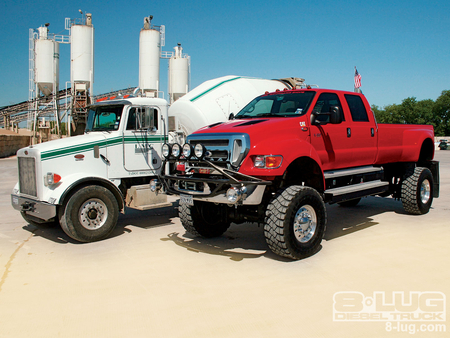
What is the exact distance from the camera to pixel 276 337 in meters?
3.57

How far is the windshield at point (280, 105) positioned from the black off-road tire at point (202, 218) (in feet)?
5.81

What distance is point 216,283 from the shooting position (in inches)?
194

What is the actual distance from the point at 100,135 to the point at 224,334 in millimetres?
5280

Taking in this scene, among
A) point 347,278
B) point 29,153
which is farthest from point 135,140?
point 347,278

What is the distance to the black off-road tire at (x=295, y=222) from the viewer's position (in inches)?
215

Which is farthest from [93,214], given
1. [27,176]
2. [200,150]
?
[200,150]

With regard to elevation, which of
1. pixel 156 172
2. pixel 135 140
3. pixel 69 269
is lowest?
pixel 69 269

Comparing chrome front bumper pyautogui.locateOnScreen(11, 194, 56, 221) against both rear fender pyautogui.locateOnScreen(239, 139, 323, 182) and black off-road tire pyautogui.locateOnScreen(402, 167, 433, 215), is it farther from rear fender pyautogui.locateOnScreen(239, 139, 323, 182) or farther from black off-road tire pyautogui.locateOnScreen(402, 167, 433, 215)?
black off-road tire pyautogui.locateOnScreen(402, 167, 433, 215)

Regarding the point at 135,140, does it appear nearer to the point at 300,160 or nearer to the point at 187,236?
the point at 187,236

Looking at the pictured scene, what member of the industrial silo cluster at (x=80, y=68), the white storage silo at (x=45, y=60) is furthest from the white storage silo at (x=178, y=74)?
the white storage silo at (x=45, y=60)

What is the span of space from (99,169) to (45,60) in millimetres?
36661

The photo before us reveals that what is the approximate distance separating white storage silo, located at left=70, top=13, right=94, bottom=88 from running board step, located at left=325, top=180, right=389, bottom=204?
108 feet

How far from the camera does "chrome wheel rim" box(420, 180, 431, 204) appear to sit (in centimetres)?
909

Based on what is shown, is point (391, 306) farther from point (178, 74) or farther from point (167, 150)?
point (178, 74)
